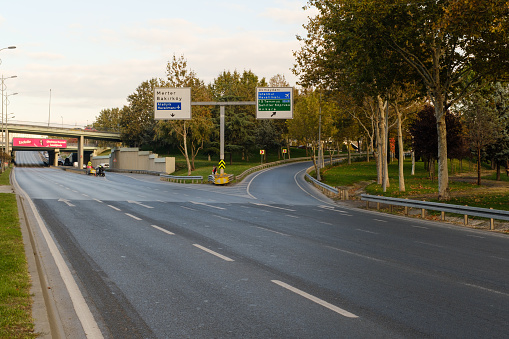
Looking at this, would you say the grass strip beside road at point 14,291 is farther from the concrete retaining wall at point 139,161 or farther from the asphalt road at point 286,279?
the concrete retaining wall at point 139,161

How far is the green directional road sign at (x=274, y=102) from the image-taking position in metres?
40.2

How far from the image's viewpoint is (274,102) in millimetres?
40281

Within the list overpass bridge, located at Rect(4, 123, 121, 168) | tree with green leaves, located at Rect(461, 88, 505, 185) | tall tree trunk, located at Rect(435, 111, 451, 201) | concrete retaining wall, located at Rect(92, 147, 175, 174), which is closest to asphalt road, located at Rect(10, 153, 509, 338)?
tall tree trunk, located at Rect(435, 111, 451, 201)

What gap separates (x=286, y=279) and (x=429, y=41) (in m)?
18.3

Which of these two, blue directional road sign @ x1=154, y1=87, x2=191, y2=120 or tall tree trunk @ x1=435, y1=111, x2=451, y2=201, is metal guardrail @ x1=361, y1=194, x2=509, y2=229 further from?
blue directional road sign @ x1=154, y1=87, x2=191, y2=120

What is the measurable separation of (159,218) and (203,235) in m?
4.70

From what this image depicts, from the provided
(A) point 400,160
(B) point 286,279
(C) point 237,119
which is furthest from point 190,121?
(B) point 286,279

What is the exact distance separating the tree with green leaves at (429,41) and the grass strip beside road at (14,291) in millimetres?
17446

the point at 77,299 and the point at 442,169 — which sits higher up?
the point at 442,169

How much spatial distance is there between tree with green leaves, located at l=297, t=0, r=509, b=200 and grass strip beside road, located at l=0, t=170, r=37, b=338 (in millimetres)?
17446

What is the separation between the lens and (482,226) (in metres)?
17.1

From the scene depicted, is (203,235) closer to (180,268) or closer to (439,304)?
(180,268)

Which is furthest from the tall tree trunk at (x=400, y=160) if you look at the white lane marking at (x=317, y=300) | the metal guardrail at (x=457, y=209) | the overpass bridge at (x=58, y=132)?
the overpass bridge at (x=58, y=132)

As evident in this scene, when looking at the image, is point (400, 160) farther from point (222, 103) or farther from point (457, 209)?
point (222, 103)
